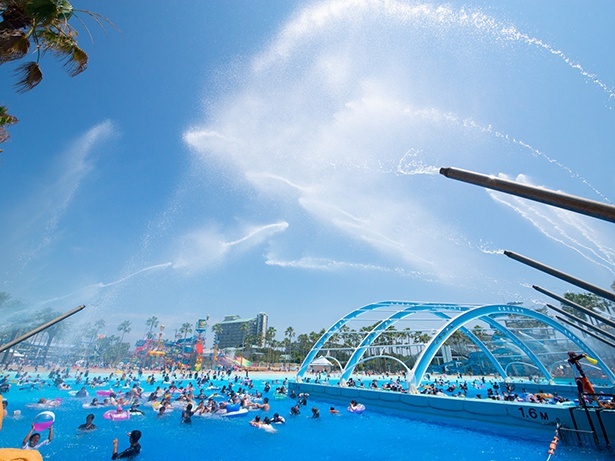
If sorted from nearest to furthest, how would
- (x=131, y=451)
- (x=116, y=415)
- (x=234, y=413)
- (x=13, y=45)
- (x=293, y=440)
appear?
1. (x=13, y=45)
2. (x=131, y=451)
3. (x=293, y=440)
4. (x=116, y=415)
5. (x=234, y=413)

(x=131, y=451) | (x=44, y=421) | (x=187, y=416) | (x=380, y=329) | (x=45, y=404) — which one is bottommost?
(x=45, y=404)

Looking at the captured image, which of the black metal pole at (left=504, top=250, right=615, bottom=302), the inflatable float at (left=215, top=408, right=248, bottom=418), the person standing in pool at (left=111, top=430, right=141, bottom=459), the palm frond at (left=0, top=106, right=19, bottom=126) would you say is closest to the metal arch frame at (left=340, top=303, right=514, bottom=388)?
the inflatable float at (left=215, top=408, right=248, bottom=418)

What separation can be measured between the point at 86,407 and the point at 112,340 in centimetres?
10833

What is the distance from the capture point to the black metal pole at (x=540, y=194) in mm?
2582

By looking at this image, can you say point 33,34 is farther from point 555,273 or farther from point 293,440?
point 293,440

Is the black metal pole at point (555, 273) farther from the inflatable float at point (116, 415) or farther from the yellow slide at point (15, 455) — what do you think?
the inflatable float at point (116, 415)

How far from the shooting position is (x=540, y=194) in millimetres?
2936

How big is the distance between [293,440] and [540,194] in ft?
57.4

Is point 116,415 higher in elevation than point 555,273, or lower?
lower

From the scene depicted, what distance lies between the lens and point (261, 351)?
9850 centimetres

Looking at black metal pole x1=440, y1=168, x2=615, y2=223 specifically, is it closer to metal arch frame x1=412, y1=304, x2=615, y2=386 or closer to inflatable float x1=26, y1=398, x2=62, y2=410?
metal arch frame x1=412, y1=304, x2=615, y2=386

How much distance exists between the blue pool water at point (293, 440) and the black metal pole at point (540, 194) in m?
14.1

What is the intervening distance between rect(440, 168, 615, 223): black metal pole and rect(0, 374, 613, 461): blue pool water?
556 inches

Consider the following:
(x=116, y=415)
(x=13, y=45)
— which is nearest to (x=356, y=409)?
(x=116, y=415)
